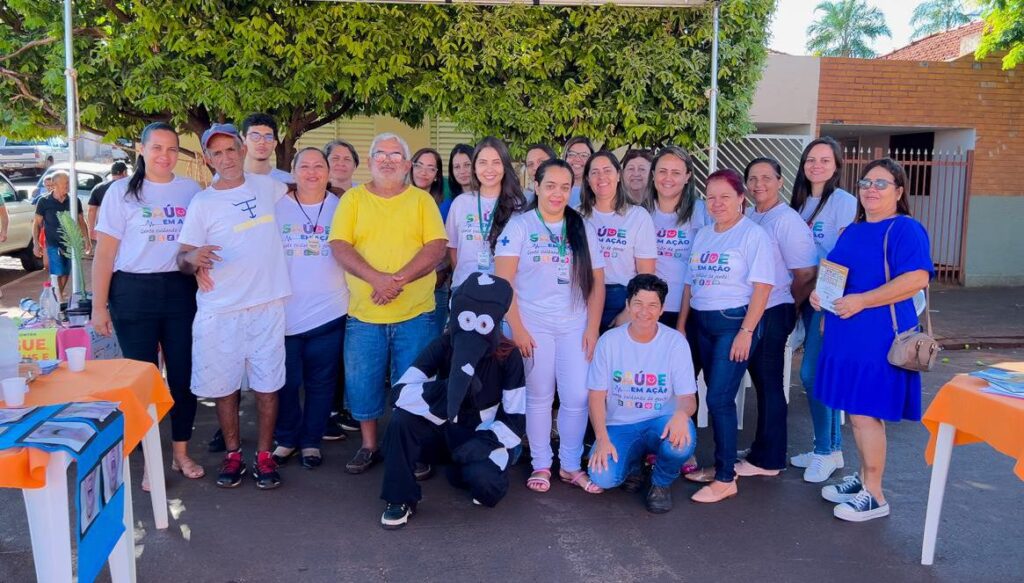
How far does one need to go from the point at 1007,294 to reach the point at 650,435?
10.2 meters

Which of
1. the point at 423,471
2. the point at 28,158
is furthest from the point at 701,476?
the point at 28,158

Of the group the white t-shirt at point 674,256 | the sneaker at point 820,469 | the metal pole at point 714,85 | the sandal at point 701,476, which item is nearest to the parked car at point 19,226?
the metal pole at point 714,85

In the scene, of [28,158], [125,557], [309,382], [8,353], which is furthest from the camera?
[28,158]

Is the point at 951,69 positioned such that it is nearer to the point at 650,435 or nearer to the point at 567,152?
the point at 567,152

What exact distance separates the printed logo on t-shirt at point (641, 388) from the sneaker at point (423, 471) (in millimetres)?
1188

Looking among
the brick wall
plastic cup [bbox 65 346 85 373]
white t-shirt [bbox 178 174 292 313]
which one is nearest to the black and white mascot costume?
white t-shirt [bbox 178 174 292 313]

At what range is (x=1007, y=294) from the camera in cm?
1167

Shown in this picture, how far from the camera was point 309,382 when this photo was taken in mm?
4559

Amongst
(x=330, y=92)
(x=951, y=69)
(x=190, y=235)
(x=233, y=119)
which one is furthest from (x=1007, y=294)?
(x=190, y=235)

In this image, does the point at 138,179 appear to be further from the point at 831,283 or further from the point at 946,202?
the point at 946,202

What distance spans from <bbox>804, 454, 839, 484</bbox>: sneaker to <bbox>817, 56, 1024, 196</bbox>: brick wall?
9.21 meters

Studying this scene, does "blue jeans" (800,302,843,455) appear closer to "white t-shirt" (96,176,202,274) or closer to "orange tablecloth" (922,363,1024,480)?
"orange tablecloth" (922,363,1024,480)

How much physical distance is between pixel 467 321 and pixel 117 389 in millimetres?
1549

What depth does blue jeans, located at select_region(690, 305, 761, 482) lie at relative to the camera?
4086 millimetres
